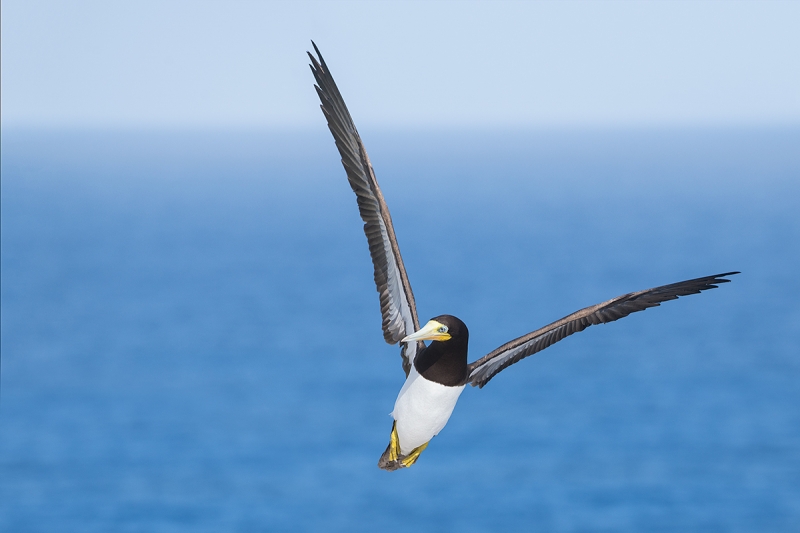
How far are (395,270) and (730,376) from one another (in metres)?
138

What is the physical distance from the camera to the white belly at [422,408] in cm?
1475

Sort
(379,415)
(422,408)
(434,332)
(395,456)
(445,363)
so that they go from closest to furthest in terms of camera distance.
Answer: (434,332) < (445,363) < (422,408) < (395,456) < (379,415)

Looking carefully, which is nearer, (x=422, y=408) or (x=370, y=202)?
(x=422, y=408)

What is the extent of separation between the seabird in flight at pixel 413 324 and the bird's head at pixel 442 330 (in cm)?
21

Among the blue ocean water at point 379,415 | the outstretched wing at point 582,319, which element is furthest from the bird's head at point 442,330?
the blue ocean water at point 379,415

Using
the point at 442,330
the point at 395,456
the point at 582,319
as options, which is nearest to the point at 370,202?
the point at 442,330

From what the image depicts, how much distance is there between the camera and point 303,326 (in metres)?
171

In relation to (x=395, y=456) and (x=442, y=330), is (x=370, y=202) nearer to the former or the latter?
(x=442, y=330)

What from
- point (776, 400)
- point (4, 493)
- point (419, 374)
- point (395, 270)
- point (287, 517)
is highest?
point (395, 270)

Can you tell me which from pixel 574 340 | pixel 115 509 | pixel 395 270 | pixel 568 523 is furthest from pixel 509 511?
pixel 395 270

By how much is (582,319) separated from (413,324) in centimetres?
222

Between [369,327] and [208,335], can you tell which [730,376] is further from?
[208,335]

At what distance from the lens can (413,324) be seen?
1602cm

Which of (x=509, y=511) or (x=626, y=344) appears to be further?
(x=626, y=344)
